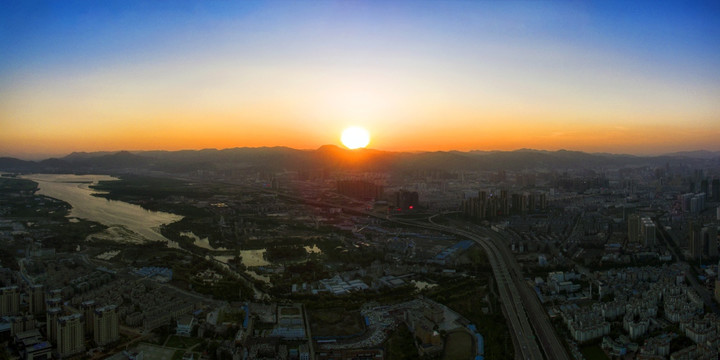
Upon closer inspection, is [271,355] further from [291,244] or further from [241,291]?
[291,244]

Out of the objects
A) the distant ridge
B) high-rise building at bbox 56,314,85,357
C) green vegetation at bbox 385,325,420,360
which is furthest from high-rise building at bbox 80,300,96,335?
the distant ridge

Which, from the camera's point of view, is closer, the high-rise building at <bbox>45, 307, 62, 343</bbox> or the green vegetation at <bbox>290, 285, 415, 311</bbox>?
the high-rise building at <bbox>45, 307, 62, 343</bbox>

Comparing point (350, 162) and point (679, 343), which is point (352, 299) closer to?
point (679, 343)

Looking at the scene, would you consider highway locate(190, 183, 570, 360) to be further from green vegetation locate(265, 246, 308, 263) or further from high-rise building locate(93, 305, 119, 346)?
high-rise building locate(93, 305, 119, 346)

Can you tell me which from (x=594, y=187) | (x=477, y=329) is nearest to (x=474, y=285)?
(x=477, y=329)

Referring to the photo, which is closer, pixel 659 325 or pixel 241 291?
Result: pixel 659 325

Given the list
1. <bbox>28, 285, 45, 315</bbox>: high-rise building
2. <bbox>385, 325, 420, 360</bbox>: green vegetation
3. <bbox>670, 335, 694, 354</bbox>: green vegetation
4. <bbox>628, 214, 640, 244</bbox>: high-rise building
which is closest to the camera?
<bbox>385, 325, 420, 360</bbox>: green vegetation

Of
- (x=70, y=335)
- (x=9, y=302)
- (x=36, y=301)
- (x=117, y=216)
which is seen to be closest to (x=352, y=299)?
(x=70, y=335)
